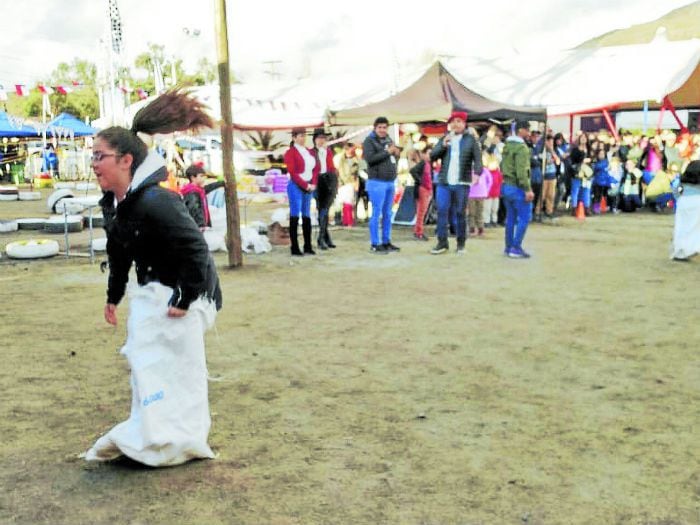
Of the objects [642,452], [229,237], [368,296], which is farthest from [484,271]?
[642,452]

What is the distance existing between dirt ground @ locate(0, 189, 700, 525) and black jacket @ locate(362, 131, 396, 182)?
2843 mm

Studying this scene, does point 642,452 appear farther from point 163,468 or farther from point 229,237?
point 229,237

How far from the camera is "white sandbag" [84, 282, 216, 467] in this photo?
12.3 feet

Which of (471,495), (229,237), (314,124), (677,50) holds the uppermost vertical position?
(677,50)

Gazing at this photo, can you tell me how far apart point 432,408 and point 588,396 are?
0.96m

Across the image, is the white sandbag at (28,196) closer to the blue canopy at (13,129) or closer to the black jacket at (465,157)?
the blue canopy at (13,129)

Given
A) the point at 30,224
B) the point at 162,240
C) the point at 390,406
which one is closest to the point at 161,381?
the point at 162,240

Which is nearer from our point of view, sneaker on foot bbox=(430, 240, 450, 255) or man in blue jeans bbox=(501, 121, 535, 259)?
man in blue jeans bbox=(501, 121, 535, 259)

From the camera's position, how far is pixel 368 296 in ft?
27.2

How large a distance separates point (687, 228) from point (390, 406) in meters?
6.89

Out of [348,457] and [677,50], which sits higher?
[677,50]

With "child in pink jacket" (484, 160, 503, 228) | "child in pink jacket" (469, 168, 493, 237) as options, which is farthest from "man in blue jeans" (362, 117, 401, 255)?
"child in pink jacket" (484, 160, 503, 228)

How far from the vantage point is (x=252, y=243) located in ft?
39.1

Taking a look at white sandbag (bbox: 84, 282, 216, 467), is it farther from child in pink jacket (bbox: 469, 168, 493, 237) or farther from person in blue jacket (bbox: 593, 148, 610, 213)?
person in blue jacket (bbox: 593, 148, 610, 213)
